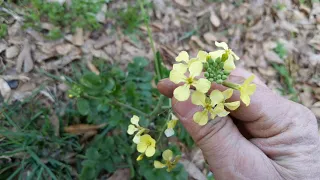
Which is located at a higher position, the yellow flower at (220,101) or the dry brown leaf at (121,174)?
the yellow flower at (220,101)

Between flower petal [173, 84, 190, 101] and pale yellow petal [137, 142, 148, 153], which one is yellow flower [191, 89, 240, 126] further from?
pale yellow petal [137, 142, 148, 153]

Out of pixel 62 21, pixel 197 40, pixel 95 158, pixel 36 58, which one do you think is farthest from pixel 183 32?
pixel 95 158

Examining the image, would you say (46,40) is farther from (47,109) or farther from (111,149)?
(111,149)

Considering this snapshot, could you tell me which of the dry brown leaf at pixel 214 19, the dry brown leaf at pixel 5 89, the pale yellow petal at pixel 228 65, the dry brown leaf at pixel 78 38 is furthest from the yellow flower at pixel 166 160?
the dry brown leaf at pixel 214 19

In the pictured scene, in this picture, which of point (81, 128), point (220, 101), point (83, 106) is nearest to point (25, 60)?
point (81, 128)

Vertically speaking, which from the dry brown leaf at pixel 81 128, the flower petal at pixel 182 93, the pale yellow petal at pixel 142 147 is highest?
the flower petal at pixel 182 93

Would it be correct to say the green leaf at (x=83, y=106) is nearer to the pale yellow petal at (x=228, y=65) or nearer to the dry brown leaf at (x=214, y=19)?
the pale yellow petal at (x=228, y=65)
